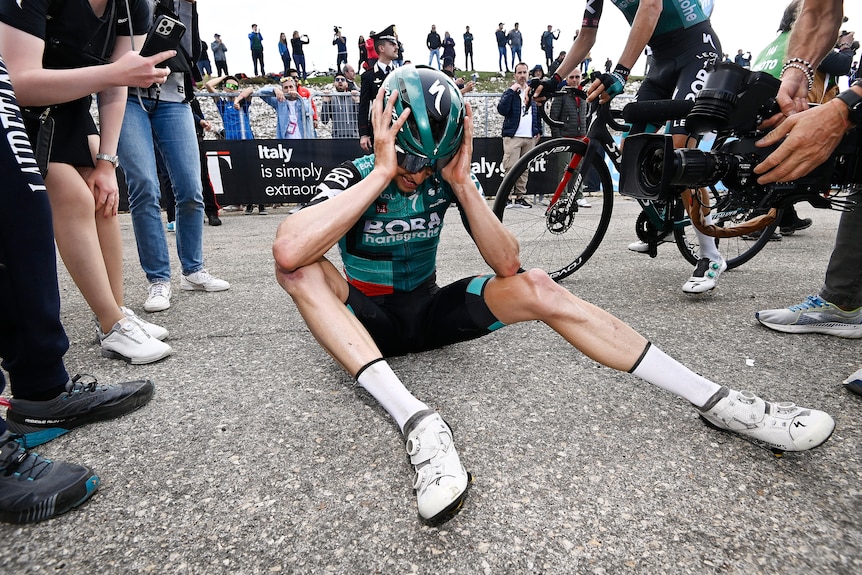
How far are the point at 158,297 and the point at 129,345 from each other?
0.91 metres

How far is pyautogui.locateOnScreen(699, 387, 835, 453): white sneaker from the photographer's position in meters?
1.45

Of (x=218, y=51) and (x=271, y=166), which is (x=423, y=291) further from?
(x=218, y=51)

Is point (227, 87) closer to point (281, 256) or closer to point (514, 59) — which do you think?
point (281, 256)

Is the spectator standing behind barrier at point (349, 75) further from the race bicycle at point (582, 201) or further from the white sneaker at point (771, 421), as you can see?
the white sneaker at point (771, 421)

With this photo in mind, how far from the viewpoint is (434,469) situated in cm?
133

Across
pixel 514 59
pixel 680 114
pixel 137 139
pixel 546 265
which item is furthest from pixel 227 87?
pixel 514 59

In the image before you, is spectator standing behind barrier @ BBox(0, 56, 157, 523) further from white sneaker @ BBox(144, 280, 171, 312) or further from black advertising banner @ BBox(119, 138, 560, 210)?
black advertising banner @ BBox(119, 138, 560, 210)

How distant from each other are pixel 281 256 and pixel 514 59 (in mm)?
29586

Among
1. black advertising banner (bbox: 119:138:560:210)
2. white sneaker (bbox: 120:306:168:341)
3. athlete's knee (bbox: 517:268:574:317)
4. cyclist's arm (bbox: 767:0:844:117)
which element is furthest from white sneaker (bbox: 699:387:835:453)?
black advertising banner (bbox: 119:138:560:210)

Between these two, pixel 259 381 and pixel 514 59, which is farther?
pixel 514 59

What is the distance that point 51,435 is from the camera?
63.8 inches

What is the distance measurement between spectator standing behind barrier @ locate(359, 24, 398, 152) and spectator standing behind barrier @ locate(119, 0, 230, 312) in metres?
3.17

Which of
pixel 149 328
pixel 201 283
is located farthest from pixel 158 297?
pixel 149 328

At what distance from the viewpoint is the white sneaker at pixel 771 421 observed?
145 cm
